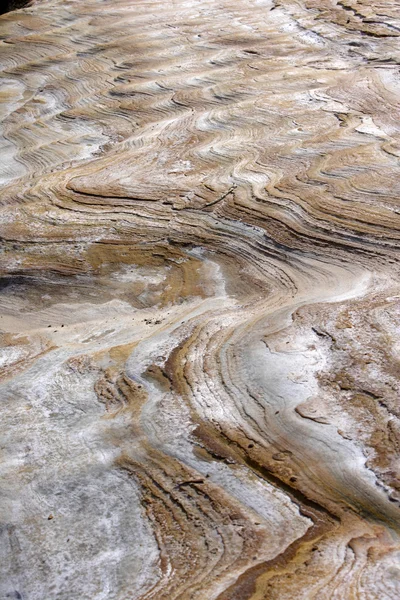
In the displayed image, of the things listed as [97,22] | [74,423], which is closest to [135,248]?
[74,423]

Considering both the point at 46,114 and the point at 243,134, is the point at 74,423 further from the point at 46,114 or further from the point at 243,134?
the point at 46,114

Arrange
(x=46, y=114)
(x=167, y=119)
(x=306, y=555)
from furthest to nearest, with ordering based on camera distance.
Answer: (x=46, y=114) < (x=167, y=119) < (x=306, y=555)

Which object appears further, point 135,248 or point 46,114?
point 46,114

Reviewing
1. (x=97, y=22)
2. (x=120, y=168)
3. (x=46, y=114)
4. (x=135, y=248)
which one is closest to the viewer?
(x=135, y=248)

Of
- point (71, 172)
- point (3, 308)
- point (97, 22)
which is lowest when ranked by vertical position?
point (3, 308)

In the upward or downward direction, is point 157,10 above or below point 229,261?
above

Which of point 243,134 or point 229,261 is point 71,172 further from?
point 229,261

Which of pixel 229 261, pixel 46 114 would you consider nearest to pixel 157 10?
pixel 46 114
